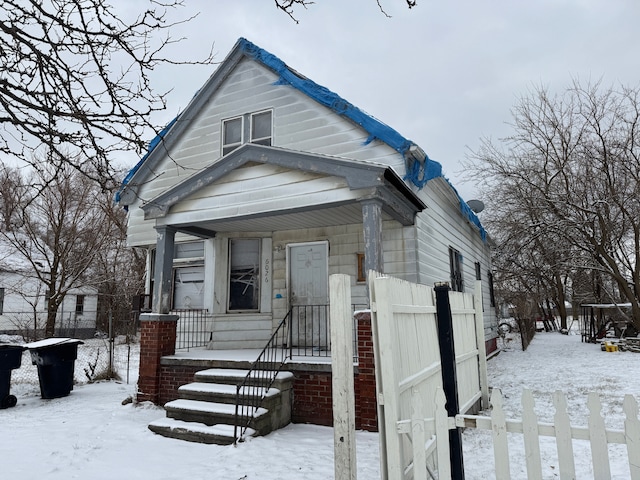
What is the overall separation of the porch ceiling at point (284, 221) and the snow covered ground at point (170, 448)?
333 centimetres

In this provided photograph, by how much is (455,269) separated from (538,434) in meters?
8.53

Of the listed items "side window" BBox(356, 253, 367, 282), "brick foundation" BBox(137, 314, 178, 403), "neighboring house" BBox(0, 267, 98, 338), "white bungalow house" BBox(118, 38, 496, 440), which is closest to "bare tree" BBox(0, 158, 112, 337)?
"neighboring house" BBox(0, 267, 98, 338)

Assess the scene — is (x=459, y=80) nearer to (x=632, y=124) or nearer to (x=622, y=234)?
(x=632, y=124)

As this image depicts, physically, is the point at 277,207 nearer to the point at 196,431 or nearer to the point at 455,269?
the point at 196,431

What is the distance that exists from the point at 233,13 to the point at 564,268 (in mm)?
17004

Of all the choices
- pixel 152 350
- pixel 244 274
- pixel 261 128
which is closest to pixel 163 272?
pixel 152 350

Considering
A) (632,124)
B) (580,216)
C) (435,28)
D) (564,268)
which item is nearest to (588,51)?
(632,124)

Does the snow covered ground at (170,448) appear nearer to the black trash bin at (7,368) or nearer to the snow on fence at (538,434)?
the black trash bin at (7,368)

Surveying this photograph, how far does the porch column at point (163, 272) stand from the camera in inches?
302

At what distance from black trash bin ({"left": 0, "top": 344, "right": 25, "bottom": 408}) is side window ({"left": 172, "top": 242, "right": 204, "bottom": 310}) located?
2928 millimetres

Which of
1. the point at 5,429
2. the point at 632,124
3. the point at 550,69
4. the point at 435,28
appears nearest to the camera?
the point at 435,28

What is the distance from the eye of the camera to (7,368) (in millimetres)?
7617

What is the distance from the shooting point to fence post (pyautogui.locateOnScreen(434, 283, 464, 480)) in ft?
10.8

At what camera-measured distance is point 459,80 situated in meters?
16.3
